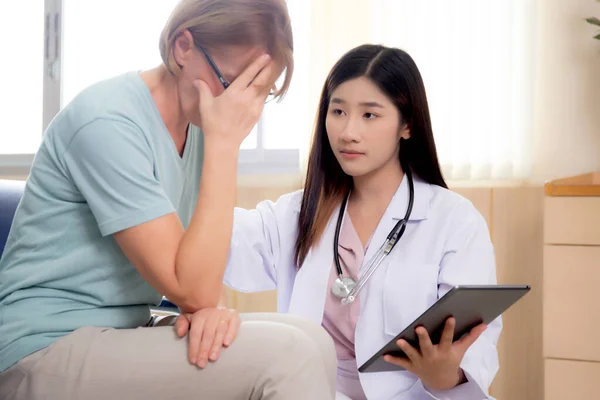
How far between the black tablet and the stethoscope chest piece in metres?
0.21

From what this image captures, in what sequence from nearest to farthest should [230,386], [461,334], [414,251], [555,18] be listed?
Answer: [230,386] → [461,334] → [414,251] → [555,18]

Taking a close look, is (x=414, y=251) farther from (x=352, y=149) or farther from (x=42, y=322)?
(x=42, y=322)

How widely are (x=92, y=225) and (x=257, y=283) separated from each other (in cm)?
67

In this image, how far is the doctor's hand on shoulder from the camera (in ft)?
4.23

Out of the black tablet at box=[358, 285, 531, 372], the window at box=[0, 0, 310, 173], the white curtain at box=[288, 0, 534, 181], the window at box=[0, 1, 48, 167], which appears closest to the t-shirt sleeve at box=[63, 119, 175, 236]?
the black tablet at box=[358, 285, 531, 372]

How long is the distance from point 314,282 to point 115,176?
0.70 m

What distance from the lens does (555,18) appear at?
2441mm

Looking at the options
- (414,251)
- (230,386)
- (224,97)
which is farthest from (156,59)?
(230,386)

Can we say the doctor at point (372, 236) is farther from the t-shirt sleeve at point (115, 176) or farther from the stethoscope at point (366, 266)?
the t-shirt sleeve at point (115, 176)

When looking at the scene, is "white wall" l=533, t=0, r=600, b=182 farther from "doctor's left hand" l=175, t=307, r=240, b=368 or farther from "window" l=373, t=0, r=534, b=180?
"doctor's left hand" l=175, t=307, r=240, b=368

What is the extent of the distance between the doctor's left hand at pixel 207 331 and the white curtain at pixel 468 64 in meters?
1.67

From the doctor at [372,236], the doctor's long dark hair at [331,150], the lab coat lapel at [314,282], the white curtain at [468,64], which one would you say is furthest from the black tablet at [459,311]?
the white curtain at [468,64]

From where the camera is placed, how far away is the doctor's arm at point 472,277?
145cm

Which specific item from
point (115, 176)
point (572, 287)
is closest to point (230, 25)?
point (115, 176)
